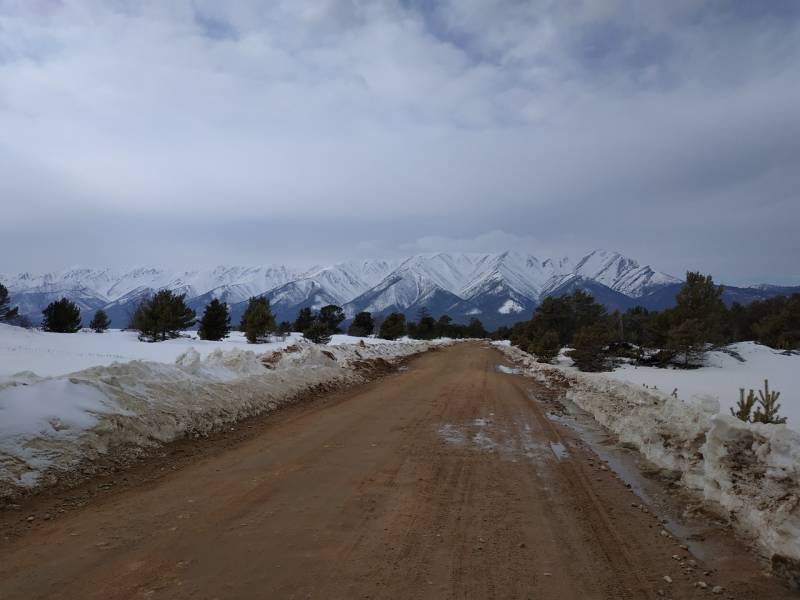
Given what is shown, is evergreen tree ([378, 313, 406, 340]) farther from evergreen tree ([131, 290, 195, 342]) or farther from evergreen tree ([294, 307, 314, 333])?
evergreen tree ([131, 290, 195, 342])

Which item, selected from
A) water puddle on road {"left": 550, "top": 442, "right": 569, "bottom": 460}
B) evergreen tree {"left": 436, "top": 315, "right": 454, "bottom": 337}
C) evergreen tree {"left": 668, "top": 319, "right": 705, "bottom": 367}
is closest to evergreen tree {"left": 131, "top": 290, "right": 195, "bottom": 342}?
water puddle on road {"left": 550, "top": 442, "right": 569, "bottom": 460}

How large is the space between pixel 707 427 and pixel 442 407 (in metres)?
6.95

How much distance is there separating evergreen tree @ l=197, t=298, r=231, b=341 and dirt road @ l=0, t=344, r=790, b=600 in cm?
4141

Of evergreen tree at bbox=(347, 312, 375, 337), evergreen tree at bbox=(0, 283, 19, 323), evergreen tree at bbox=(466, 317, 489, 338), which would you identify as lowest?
evergreen tree at bbox=(466, 317, 489, 338)

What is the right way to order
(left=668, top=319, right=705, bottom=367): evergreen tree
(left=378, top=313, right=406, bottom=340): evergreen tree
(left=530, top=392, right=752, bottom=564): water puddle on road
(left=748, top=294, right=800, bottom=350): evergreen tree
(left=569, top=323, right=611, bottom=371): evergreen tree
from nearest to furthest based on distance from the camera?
(left=530, top=392, right=752, bottom=564): water puddle on road < (left=668, top=319, right=705, bottom=367): evergreen tree < (left=569, top=323, right=611, bottom=371): evergreen tree < (left=748, top=294, right=800, bottom=350): evergreen tree < (left=378, top=313, right=406, bottom=340): evergreen tree

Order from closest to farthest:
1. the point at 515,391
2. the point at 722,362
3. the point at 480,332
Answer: the point at 515,391 → the point at 722,362 → the point at 480,332

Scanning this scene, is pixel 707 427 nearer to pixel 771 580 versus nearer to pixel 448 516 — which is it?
pixel 771 580

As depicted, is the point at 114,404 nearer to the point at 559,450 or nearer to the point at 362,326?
the point at 559,450

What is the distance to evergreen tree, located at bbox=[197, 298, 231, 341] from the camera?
4634cm

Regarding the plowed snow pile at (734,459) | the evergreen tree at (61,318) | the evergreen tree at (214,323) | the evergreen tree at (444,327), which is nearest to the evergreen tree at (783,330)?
the plowed snow pile at (734,459)

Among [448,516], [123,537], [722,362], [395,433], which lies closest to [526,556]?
[448,516]

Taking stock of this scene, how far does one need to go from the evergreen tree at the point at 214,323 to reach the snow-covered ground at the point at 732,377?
36.4 m

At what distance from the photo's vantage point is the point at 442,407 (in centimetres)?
1277

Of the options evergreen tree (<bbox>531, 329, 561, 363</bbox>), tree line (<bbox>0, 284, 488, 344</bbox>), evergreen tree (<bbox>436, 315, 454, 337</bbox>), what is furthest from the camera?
evergreen tree (<bbox>436, 315, 454, 337</bbox>)
